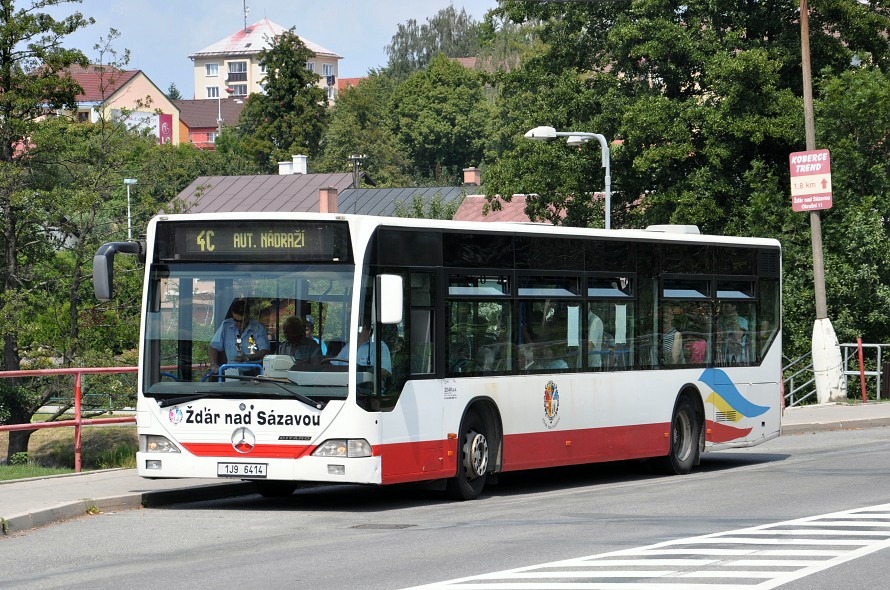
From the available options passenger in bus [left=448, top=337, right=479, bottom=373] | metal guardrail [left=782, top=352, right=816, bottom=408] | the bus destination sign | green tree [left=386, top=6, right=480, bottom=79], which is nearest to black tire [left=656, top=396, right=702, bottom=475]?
passenger in bus [left=448, top=337, right=479, bottom=373]

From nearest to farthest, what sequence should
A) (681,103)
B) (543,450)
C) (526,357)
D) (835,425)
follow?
(526,357) < (543,450) < (835,425) < (681,103)

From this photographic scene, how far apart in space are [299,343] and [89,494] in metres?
2.58

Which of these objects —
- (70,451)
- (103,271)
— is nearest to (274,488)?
(103,271)

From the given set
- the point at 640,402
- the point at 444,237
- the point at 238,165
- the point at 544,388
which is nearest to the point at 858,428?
the point at 640,402

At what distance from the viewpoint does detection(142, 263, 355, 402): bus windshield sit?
44.7ft

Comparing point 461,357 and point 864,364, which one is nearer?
point 461,357

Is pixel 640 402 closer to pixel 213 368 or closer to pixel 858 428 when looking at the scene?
pixel 213 368

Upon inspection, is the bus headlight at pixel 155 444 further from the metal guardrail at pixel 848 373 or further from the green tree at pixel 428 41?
the green tree at pixel 428 41

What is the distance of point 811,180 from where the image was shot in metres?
32.4

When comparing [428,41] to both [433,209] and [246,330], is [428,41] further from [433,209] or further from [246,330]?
[246,330]

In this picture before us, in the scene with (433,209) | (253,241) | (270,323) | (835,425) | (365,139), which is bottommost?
(835,425)

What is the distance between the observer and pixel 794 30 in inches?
1692

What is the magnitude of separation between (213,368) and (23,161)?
19285 millimetres

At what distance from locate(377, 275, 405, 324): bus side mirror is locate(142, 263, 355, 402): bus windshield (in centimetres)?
29
